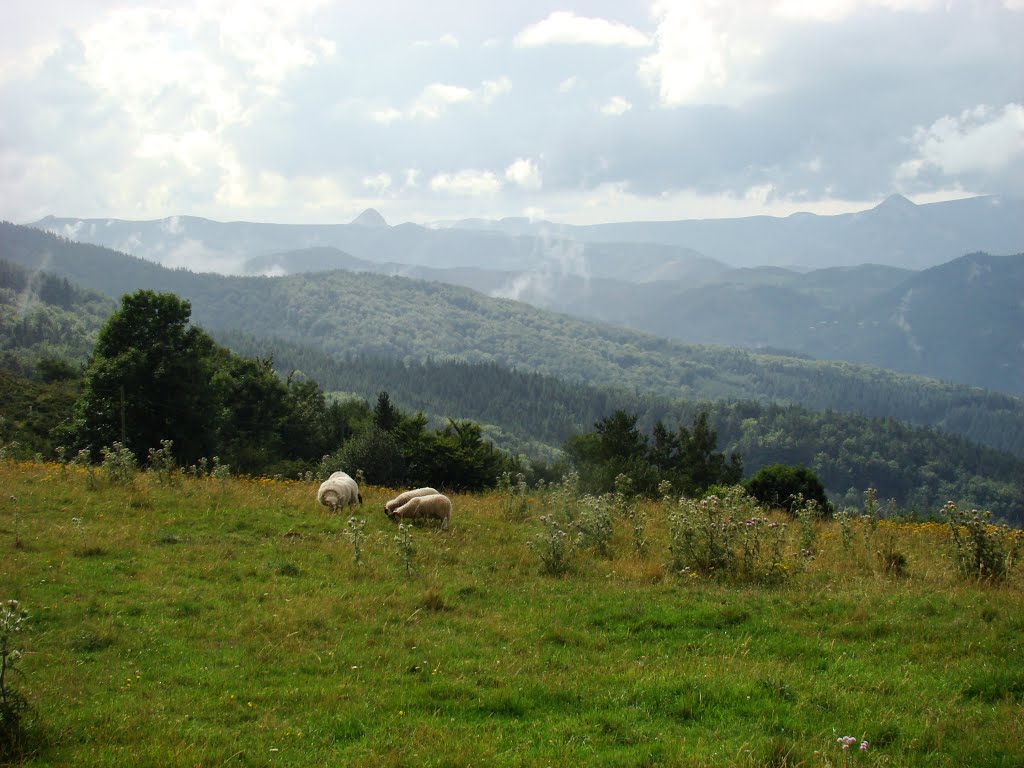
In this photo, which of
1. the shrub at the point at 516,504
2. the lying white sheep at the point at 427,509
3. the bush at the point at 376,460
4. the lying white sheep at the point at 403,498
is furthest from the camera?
the bush at the point at 376,460

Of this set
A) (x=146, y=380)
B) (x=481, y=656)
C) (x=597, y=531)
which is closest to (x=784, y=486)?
(x=597, y=531)

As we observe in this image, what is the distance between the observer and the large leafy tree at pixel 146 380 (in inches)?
1385

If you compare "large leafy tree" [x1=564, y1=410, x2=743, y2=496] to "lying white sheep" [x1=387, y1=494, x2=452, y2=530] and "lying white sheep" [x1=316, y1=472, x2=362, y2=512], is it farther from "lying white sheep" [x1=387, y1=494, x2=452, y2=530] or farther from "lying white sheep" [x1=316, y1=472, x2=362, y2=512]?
"lying white sheep" [x1=387, y1=494, x2=452, y2=530]

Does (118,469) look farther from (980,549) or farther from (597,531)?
(980,549)

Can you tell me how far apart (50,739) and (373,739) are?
2700 millimetres

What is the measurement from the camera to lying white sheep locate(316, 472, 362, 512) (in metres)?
17.7

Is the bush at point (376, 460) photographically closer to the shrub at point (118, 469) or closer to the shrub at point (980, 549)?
the shrub at point (118, 469)

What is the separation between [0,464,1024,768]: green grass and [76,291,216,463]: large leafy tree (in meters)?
22.9

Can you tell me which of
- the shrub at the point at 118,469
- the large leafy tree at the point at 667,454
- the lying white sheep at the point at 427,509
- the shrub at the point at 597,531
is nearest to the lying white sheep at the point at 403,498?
the lying white sheep at the point at 427,509

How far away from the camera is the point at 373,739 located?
20.4ft

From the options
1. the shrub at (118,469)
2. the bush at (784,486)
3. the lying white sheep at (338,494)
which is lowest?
the bush at (784,486)

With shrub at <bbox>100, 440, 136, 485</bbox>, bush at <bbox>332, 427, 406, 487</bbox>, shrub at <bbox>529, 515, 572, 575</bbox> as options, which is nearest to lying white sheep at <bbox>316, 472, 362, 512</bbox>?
A: shrub at <bbox>100, 440, 136, 485</bbox>

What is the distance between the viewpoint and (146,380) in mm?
36125

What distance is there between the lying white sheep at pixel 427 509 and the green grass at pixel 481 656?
2073 millimetres
